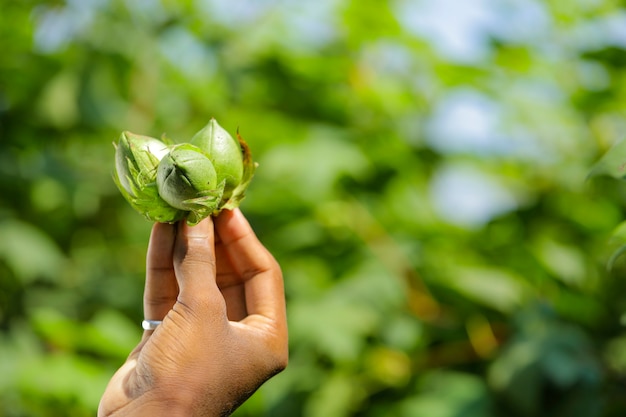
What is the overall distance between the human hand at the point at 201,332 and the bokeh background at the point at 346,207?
1.01m

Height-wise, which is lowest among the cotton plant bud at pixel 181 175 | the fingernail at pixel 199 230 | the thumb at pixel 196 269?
the thumb at pixel 196 269

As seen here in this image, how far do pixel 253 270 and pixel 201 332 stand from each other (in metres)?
0.14

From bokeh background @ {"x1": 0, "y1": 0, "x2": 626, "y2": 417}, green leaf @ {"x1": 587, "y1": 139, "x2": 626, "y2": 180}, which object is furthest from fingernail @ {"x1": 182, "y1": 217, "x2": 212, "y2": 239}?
bokeh background @ {"x1": 0, "y1": 0, "x2": 626, "y2": 417}

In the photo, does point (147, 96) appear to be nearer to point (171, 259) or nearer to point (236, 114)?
point (236, 114)

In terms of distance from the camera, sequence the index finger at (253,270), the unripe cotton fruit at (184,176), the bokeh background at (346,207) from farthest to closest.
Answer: the bokeh background at (346,207) < the index finger at (253,270) < the unripe cotton fruit at (184,176)

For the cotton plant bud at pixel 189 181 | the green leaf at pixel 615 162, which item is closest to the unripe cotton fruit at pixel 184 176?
the cotton plant bud at pixel 189 181

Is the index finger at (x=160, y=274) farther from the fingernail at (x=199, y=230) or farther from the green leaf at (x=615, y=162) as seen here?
the green leaf at (x=615, y=162)

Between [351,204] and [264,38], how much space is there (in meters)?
0.59

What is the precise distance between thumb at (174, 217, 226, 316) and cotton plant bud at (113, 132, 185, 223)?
0.08 feet

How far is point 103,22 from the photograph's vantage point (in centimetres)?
247

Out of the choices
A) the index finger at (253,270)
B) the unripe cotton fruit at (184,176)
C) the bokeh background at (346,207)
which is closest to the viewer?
the unripe cotton fruit at (184,176)

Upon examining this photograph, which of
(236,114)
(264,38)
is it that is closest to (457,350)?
(236,114)

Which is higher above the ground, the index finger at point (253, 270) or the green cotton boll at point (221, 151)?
the green cotton boll at point (221, 151)

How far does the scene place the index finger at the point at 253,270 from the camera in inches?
35.3
